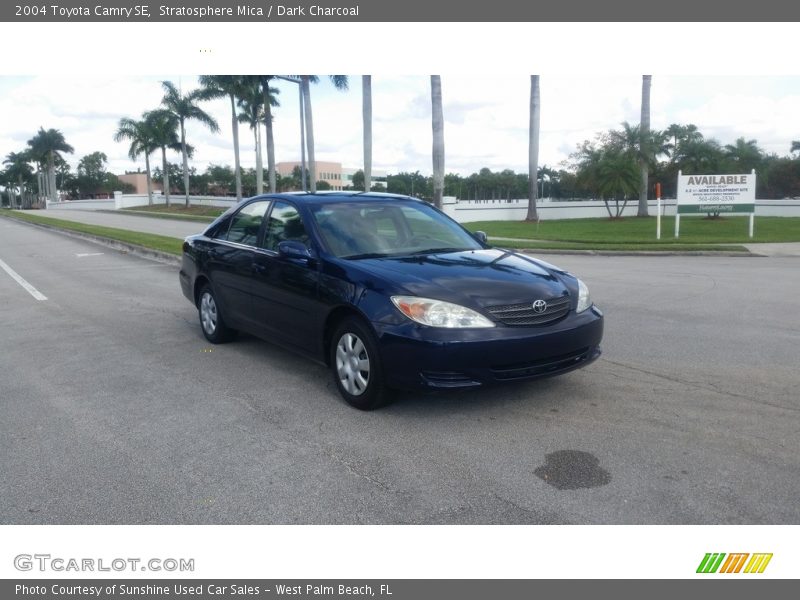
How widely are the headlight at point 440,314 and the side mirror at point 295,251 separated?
1.24m

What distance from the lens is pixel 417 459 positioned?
4238 millimetres

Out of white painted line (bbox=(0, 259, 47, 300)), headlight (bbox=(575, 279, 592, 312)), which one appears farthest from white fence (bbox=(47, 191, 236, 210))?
headlight (bbox=(575, 279, 592, 312))

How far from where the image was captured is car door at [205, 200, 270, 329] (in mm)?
6605

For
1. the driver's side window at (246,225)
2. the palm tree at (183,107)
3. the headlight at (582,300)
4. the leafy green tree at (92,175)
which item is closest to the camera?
the headlight at (582,300)

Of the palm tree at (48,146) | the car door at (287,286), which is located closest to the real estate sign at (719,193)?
the car door at (287,286)

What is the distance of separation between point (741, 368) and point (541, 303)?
2342mm

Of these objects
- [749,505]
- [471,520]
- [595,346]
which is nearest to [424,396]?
[595,346]

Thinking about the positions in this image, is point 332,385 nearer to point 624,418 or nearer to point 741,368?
point 624,418

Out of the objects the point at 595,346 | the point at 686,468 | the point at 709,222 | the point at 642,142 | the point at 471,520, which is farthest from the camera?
the point at 642,142

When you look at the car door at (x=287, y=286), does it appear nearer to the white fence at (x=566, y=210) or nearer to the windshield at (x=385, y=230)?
the windshield at (x=385, y=230)

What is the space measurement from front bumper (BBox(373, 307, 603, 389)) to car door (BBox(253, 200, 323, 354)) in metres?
0.96

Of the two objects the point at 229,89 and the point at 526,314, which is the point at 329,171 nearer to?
the point at 229,89

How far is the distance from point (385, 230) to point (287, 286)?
97 centimetres

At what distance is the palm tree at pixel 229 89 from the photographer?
44344 mm
